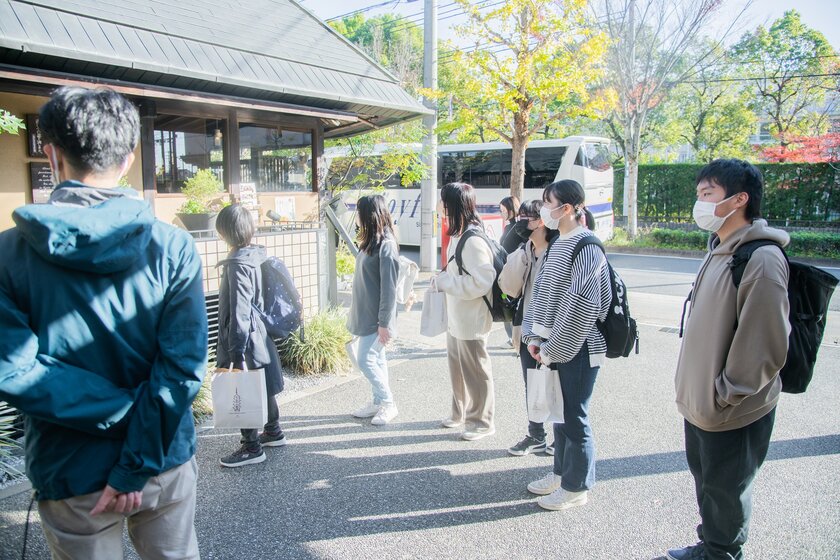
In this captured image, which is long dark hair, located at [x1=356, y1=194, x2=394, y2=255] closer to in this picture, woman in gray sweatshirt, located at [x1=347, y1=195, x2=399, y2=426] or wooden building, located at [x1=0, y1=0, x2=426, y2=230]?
woman in gray sweatshirt, located at [x1=347, y1=195, x2=399, y2=426]

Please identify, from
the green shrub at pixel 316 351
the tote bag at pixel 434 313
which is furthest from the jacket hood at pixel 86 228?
the green shrub at pixel 316 351

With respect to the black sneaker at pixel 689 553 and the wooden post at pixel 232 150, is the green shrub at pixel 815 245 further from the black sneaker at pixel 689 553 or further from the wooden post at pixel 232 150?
the black sneaker at pixel 689 553

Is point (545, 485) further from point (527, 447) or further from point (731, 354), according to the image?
point (731, 354)

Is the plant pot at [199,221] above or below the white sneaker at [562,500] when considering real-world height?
above

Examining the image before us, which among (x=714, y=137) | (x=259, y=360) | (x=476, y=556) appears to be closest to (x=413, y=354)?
(x=259, y=360)

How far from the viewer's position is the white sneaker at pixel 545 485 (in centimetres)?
346

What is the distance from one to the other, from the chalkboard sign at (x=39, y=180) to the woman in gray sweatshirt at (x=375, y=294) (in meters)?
3.50

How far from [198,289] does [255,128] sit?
21.4 feet

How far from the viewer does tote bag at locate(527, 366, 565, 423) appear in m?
3.18

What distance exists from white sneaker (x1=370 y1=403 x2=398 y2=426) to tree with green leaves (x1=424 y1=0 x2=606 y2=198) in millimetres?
7767

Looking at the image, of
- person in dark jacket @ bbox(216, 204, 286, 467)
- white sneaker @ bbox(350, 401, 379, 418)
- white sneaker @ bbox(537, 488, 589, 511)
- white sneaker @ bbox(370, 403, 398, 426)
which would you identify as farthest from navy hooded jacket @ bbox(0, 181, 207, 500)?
white sneaker @ bbox(350, 401, 379, 418)

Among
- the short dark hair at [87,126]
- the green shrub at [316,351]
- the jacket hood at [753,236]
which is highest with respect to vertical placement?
the short dark hair at [87,126]

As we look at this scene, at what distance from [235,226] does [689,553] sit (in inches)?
121

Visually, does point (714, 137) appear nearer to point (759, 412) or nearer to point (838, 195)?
point (838, 195)
